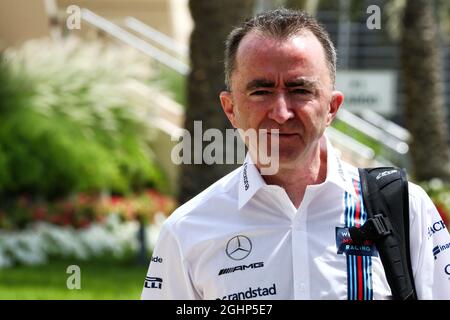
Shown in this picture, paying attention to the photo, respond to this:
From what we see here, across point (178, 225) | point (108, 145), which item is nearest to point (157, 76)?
point (108, 145)

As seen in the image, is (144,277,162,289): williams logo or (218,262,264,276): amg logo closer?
(218,262,264,276): amg logo

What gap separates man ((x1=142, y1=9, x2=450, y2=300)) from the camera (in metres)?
2.93

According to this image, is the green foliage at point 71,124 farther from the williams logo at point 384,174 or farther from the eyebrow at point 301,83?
the eyebrow at point 301,83

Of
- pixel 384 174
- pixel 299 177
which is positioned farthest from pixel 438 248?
pixel 299 177

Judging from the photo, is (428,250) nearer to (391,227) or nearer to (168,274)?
(391,227)

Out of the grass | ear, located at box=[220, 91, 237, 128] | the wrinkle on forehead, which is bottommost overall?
ear, located at box=[220, 91, 237, 128]

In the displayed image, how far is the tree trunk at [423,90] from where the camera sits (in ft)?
48.7

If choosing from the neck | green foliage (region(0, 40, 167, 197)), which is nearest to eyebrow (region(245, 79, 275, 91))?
the neck

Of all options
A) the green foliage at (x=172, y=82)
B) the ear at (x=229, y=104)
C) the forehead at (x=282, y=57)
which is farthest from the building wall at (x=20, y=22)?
the forehead at (x=282, y=57)

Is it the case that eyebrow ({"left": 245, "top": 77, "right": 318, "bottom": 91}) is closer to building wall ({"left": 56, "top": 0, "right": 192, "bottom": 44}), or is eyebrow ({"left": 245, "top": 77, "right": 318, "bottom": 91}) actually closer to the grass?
the grass

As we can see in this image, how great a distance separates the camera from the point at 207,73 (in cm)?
1177

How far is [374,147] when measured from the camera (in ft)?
58.3

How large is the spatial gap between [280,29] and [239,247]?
25.3 inches

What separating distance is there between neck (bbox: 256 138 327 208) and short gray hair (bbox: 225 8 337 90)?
0.25 metres
